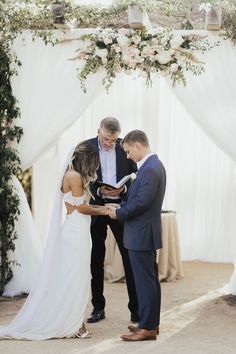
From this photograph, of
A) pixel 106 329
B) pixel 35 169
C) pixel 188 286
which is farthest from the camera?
pixel 35 169

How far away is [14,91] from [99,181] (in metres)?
1.37

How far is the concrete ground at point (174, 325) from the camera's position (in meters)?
4.32

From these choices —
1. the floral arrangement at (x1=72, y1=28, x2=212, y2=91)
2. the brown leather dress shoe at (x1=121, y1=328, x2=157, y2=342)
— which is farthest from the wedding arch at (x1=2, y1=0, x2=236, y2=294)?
the brown leather dress shoe at (x1=121, y1=328, x2=157, y2=342)

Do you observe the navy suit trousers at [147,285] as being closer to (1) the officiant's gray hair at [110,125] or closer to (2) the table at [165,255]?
(1) the officiant's gray hair at [110,125]

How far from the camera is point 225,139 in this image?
5.73 metres

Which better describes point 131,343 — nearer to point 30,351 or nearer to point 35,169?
point 30,351

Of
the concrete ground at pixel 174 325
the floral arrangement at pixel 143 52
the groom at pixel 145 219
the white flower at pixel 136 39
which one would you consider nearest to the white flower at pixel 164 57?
the floral arrangement at pixel 143 52

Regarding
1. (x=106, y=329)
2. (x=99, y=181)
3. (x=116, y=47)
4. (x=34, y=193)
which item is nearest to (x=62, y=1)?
(x=116, y=47)

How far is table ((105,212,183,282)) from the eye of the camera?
6477 millimetres

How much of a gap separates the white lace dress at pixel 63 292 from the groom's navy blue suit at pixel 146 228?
0.33 meters

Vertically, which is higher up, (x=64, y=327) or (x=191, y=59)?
(x=191, y=59)

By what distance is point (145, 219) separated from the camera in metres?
4.34

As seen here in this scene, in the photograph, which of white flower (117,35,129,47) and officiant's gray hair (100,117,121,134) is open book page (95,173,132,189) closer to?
officiant's gray hair (100,117,121,134)

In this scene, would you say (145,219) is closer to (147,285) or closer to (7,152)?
(147,285)
